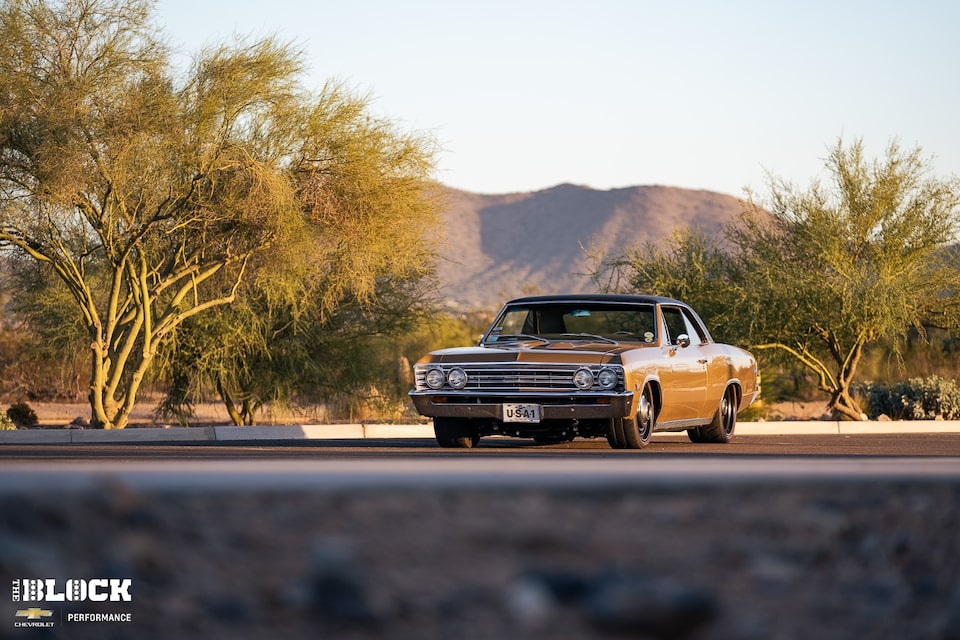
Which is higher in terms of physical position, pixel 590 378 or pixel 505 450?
pixel 590 378

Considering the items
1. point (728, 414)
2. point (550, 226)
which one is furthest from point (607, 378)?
point (550, 226)

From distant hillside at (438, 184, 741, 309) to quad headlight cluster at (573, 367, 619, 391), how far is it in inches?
5124

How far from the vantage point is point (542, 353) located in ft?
42.3

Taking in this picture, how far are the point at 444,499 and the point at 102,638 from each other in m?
1.00

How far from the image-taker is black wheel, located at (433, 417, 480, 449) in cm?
1370

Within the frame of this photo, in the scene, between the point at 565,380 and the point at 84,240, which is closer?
the point at 565,380

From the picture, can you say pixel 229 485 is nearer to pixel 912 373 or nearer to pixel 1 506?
pixel 1 506

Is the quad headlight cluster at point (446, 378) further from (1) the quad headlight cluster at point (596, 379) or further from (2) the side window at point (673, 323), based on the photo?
(2) the side window at point (673, 323)

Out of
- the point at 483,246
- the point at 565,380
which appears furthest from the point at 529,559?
the point at 483,246

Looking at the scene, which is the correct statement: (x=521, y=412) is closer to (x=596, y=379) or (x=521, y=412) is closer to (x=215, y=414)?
(x=596, y=379)

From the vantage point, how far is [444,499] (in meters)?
3.08

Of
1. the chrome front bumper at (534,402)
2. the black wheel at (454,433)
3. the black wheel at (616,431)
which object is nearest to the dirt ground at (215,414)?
the black wheel at (454,433)

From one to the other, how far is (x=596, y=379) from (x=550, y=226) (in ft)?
513

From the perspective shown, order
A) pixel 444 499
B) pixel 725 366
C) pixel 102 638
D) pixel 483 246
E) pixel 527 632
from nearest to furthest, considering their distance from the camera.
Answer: pixel 527 632, pixel 444 499, pixel 102 638, pixel 725 366, pixel 483 246
